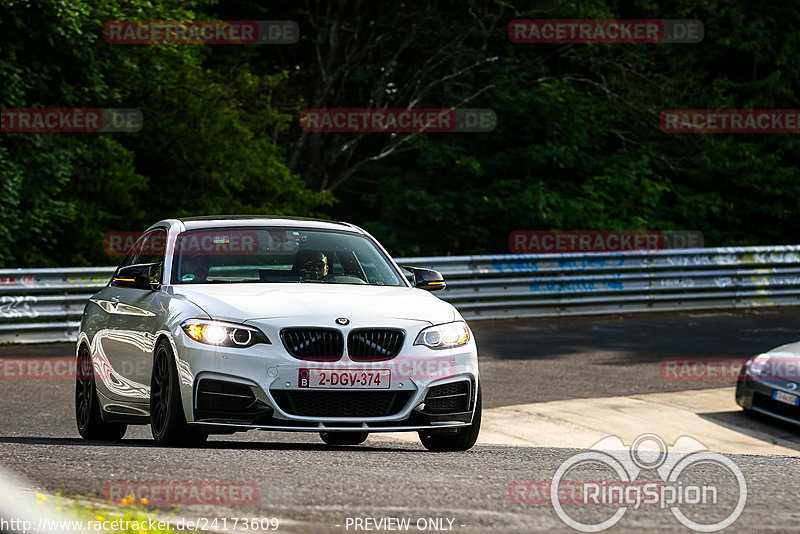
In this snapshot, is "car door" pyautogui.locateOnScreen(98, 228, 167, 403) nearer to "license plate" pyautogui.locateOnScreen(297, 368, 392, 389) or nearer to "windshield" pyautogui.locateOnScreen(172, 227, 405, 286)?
"windshield" pyautogui.locateOnScreen(172, 227, 405, 286)

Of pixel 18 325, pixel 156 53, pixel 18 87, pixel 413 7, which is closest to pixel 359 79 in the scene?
pixel 413 7

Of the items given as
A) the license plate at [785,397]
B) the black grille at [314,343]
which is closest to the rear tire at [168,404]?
the black grille at [314,343]

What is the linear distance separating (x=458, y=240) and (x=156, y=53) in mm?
8331

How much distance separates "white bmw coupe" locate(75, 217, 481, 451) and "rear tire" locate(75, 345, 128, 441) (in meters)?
0.46

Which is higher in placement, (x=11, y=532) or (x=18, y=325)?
(x=11, y=532)

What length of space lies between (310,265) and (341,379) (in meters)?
1.46

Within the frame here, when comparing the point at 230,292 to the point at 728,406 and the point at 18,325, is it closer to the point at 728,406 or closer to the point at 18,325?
the point at 728,406

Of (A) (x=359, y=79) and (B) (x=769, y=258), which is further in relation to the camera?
(A) (x=359, y=79)

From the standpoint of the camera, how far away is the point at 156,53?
25531 millimetres

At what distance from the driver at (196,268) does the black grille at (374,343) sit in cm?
138

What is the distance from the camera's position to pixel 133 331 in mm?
8914

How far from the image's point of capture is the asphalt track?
5848 millimetres

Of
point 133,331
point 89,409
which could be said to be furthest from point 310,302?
point 89,409

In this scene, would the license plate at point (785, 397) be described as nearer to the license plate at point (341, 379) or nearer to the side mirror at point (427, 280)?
the side mirror at point (427, 280)
